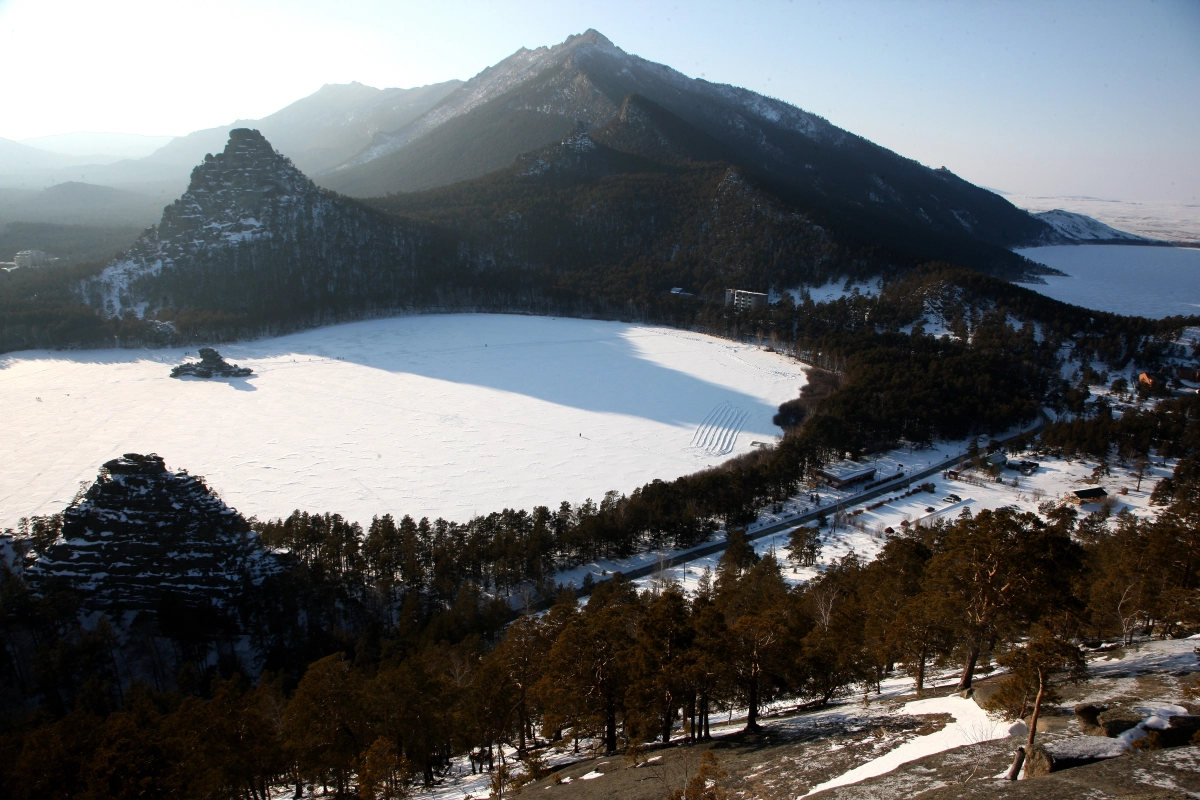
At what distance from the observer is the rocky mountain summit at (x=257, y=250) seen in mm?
109812

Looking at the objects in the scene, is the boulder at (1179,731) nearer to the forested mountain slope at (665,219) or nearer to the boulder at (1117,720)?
the boulder at (1117,720)

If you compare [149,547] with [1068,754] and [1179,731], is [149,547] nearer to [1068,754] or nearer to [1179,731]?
[1068,754]

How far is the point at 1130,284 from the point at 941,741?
183m

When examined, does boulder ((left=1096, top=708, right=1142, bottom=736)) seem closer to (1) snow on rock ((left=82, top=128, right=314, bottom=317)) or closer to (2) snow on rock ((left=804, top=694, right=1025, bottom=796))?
(2) snow on rock ((left=804, top=694, right=1025, bottom=796))

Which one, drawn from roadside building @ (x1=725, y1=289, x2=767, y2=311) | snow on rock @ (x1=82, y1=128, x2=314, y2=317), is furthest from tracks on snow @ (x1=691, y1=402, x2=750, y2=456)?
snow on rock @ (x1=82, y1=128, x2=314, y2=317)

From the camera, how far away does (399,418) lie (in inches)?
2554

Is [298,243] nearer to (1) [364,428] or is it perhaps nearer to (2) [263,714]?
(1) [364,428]

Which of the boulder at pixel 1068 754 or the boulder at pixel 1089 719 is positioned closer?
the boulder at pixel 1068 754

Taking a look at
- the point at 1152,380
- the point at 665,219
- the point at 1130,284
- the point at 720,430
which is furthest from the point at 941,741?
the point at 1130,284

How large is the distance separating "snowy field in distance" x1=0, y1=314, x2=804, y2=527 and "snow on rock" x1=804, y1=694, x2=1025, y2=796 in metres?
35.6

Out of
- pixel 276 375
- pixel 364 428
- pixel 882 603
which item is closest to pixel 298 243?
pixel 276 375

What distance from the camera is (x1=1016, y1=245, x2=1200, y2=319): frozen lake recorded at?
124m

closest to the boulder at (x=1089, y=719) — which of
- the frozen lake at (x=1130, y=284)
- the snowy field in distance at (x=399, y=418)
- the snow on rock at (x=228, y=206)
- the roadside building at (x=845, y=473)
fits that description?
the snowy field in distance at (x=399, y=418)

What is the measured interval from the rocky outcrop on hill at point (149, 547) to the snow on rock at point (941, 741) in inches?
1332
